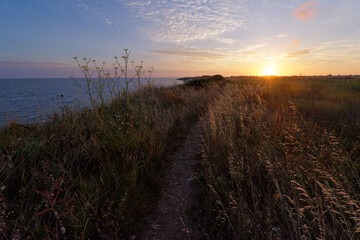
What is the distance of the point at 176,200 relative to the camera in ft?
8.09

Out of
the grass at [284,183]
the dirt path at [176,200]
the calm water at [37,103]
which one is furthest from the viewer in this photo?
the calm water at [37,103]

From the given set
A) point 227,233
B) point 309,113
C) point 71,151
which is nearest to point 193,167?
point 227,233

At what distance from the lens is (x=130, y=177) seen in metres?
2.43

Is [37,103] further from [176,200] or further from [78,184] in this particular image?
[176,200]

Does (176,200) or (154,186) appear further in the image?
(154,186)

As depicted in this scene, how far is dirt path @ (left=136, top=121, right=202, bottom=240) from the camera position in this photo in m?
1.95

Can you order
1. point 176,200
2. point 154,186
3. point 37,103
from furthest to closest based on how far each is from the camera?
1. point 37,103
2. point 154,186
3. point 176,200

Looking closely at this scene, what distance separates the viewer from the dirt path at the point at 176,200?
1.95 metres

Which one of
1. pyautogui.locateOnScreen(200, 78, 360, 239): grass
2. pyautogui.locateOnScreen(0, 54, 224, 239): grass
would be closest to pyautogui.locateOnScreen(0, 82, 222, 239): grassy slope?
pyautogui.locateOnScreen(0, 54, 224, 239): grass

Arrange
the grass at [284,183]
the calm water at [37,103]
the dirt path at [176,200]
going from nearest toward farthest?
the grass at [284,183] < the dirt path at [176,200] < the calm water at [37,103]

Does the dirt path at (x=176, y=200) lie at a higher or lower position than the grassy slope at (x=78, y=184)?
lower

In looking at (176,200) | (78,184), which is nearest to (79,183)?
(78,184)

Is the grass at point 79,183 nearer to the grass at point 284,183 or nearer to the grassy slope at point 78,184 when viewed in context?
the grassy slope at point 78,184

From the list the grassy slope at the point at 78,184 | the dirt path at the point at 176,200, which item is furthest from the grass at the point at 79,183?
the dirt path at the point at 176,200
